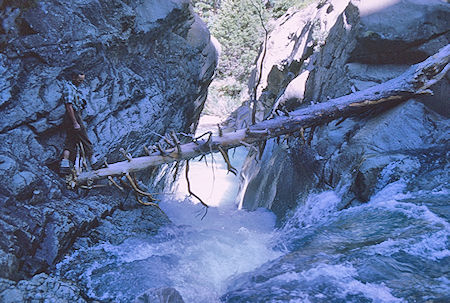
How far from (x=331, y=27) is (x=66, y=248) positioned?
28.3 ft

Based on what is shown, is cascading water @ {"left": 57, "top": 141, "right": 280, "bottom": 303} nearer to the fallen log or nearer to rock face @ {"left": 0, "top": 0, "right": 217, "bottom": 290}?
rock face @ {"left": 0, "top": 0, "right": 217, "bottom": 290}

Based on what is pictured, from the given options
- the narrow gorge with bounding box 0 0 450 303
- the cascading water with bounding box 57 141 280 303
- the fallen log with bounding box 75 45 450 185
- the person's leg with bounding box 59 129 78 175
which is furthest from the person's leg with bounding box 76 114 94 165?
the cascading water with bounding box 57 141 280 303

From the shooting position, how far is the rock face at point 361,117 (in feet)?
18.6

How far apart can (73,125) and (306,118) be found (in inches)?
177

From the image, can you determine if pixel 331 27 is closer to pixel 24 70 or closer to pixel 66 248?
pixel 24 70

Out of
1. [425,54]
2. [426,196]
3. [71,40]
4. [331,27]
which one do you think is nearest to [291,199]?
[426,196]

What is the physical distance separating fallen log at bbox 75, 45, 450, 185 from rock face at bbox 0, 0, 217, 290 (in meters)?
0.88

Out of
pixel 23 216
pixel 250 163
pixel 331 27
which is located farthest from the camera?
pixel 250 163

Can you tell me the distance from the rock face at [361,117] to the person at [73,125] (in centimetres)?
441

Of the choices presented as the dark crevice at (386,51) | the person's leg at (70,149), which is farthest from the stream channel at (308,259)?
the dark crevice at (386,51)

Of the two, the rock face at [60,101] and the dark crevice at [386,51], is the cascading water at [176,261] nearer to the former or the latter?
the rock face at [60,101]

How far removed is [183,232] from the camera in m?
6.98

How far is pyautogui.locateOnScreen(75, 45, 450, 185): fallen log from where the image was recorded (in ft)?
18.9

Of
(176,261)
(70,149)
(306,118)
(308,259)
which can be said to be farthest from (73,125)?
(308,259)
